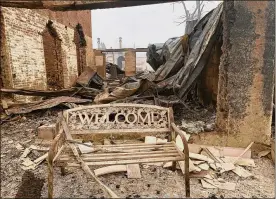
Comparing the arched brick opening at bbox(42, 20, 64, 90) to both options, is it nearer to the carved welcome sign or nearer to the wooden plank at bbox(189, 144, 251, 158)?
the carved welcome sign

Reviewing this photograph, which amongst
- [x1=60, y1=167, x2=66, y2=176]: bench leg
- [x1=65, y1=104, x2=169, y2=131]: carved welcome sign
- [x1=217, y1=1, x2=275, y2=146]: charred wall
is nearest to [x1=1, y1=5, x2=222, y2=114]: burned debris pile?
[x1=217, y1=1, x2=275, y2=146]: charred wall

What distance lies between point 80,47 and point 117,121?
384 inches

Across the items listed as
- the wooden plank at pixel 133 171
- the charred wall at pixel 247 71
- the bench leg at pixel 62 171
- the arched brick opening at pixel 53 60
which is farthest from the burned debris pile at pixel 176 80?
the arched brick opening at pixel 53 60

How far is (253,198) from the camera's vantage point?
2.55m

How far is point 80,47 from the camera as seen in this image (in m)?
12.0

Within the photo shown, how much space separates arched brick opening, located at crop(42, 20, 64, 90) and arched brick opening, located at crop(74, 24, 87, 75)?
2.09m

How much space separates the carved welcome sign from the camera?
309cm

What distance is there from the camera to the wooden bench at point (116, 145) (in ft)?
7.65

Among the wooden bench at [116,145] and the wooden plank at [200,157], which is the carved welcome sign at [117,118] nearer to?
the wooden bench at [116,145]

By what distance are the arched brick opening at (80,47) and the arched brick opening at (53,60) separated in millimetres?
2086

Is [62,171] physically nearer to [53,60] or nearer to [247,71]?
[247,71]

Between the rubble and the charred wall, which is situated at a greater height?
the charred wall

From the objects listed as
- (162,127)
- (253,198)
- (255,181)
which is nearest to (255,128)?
(255,181)

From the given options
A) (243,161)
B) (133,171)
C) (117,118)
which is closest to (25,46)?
(117,118)
